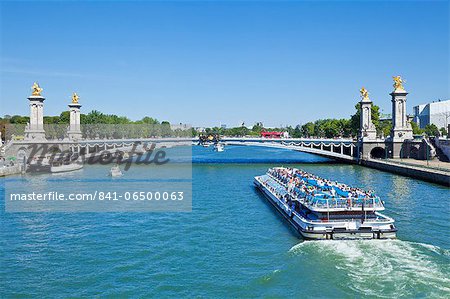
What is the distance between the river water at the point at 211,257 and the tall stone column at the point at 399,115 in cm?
2835

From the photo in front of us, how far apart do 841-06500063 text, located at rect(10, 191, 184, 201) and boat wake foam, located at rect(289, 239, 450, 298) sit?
13.6 meters

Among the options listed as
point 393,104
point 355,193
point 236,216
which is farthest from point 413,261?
point 393,104

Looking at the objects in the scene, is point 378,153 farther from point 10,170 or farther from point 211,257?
point 211,257

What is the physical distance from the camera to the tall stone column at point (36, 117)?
55.0 m

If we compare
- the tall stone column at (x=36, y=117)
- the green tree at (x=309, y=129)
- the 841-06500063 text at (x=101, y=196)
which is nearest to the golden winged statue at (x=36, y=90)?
the tall stone column at (x=36, y=117)

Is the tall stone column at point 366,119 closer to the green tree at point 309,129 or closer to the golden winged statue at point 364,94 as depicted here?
the golden winged statue at point 364,94

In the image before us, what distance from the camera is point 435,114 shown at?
389 feet

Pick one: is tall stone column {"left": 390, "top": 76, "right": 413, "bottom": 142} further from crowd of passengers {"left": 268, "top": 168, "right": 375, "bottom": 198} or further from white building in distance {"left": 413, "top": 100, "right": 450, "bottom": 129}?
white building in distance {"left": 413, "top": 100, "right": 450, "bottom": 129}

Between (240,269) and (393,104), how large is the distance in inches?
1690

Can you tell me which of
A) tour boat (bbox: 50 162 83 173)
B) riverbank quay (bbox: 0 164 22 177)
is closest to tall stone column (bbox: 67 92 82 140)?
tour boat (bbox: 50 162 83 173)

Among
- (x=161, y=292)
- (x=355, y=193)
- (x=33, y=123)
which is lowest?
(x=161, y=292)

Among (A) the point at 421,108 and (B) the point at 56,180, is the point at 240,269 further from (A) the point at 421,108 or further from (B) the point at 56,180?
(A) the point at 421,108

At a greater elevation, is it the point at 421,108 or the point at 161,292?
the point at 421,108

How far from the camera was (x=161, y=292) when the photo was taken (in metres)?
12.4
